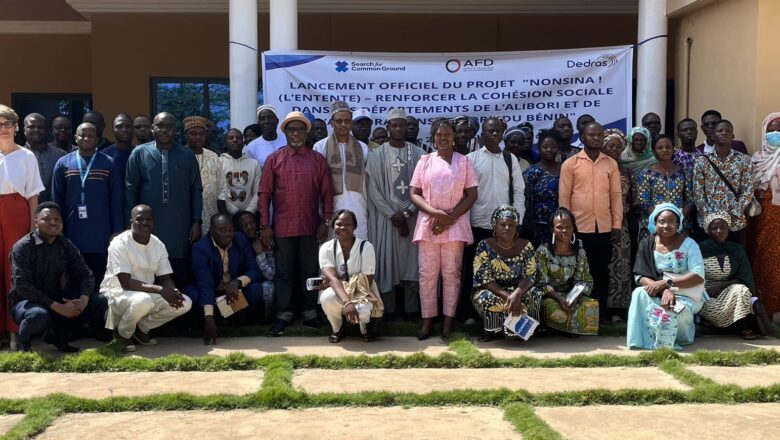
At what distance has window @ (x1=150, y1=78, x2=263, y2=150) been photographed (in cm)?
1092

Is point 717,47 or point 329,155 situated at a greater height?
point 717,47

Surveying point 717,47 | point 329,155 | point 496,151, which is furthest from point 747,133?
point 329,155

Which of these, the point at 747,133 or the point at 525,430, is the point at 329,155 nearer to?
the point at 525,430

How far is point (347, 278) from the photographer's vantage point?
18.9ft

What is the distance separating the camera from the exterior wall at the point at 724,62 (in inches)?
270

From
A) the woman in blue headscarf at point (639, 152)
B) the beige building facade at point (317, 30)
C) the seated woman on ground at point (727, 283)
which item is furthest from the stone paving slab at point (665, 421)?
the beige building facade at point (317, 30)

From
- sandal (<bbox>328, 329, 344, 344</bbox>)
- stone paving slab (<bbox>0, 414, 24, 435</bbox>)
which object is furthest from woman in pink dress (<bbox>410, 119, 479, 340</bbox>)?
stone paving slab (<bbox>0, 414, 24, 435</bbox>)

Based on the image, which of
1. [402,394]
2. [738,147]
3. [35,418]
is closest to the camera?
[35,418]

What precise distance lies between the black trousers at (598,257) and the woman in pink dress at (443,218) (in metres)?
0.98

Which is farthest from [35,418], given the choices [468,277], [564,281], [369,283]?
[564,281]

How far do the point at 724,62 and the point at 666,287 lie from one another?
286cm

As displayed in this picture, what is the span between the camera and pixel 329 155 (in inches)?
243

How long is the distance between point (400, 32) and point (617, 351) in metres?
6.58

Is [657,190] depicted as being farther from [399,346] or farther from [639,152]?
[399,346]
